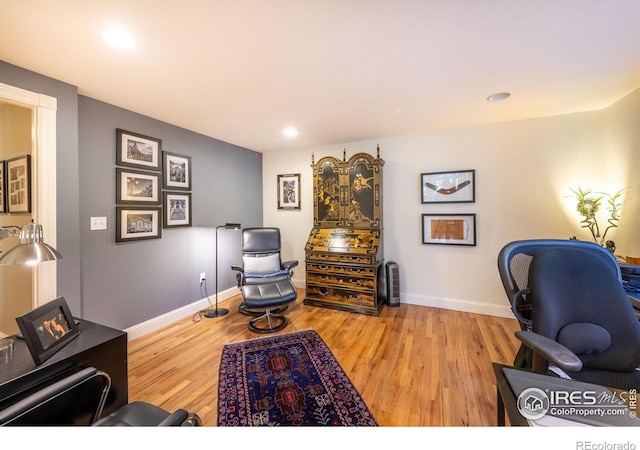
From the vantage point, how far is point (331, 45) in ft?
5.33

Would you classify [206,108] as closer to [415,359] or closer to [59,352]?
[59,352]

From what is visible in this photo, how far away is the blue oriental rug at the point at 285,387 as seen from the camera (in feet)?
5.24

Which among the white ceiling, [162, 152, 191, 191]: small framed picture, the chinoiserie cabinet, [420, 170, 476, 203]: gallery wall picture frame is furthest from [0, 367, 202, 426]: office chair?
[420, 170, 476, 203]: gallery wall picture frame

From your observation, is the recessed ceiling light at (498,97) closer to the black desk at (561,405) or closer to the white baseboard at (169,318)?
the black desk at (561,405)

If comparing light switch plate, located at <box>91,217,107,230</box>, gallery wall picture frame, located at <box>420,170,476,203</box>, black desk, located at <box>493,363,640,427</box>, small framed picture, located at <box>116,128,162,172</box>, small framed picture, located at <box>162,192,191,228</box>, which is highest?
small framed picture, located at <box>116,128,162,172</box>

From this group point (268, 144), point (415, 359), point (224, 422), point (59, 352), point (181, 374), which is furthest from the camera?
point (268, 144)

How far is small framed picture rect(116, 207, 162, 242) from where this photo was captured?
2553mm

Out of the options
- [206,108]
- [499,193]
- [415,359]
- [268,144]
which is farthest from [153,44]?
[499,193]

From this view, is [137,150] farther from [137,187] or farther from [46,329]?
[46,329]

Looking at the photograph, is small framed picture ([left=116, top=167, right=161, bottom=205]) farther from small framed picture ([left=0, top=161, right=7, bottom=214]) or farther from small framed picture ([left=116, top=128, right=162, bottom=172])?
small framed picture ([left=0, top=161, right=7, bottom=214])

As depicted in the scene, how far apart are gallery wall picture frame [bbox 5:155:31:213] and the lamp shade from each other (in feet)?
3.27

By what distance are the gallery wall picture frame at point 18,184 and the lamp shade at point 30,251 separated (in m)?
1.00

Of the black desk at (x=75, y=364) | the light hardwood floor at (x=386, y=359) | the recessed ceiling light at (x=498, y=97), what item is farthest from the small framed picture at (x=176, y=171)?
the recessed ceiling light at (x=498, y=97)

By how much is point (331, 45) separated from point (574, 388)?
2.15 metres
